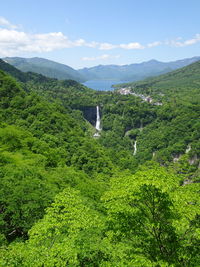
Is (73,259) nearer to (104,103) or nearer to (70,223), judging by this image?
(70,223)

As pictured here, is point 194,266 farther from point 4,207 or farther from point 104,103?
point 104,103

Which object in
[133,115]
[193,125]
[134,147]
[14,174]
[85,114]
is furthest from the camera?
[85,114]

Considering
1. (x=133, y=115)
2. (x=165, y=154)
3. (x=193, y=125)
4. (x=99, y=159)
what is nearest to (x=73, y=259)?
(x=99, y=159)

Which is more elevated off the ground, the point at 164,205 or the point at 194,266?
the point at 164,205

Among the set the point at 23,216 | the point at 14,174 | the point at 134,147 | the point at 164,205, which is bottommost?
the point at 134,147

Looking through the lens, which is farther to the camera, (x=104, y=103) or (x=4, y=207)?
(x=104, y=103)

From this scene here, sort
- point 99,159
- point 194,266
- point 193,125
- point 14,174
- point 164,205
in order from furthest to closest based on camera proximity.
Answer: point 193,125 → point 99,159 → point 14,174 → point 164,205 → point 194,266

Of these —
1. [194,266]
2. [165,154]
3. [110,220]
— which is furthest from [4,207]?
[165,154]

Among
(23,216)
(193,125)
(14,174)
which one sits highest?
(14,174)

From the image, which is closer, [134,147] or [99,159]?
[99,159]
